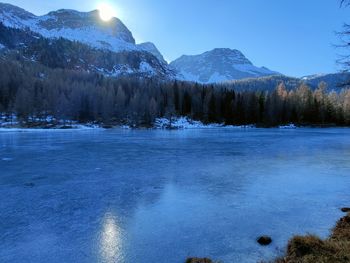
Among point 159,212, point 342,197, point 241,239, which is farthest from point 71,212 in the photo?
point 342,197

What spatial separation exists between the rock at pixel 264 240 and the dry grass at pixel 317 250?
0.62 metres

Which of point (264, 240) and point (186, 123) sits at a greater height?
point (186, 123)

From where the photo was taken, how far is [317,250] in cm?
661

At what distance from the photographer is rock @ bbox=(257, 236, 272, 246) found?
304 inches

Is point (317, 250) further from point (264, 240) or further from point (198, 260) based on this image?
point (198, 260)

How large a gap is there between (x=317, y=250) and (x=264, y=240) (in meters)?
1.41

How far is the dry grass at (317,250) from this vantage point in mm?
6152

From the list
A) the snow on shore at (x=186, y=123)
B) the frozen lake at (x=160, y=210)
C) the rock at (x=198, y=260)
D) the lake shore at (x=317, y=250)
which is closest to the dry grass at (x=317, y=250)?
the lake shore at (x=317, y=250)

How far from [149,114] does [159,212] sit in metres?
100.0

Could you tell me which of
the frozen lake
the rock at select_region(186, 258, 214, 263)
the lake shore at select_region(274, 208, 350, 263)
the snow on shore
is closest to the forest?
the snow on shore

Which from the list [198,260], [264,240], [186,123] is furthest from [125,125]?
[198,260]

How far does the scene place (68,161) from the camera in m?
22.0

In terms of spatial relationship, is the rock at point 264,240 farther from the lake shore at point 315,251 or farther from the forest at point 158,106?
the forest at point 158,106

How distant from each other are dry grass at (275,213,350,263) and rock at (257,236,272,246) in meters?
0.62
